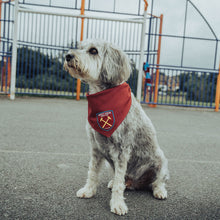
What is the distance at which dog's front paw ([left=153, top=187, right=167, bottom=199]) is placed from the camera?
2432mm

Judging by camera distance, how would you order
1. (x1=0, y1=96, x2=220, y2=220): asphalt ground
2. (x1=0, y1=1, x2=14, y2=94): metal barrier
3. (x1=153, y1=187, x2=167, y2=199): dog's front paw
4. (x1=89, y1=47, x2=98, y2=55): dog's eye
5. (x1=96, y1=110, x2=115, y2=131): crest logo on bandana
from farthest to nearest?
(x1=0, y1=1, x2=14, y2=94): metal barrier, (x1=153, y1=187, x2=167, y2=199): dog's front paw, (x1=89, y1=47, x2=98, y2=55): dog's eye, (x1=96, y1=110, x2=115, y2=131): crest logo on bandana, (x1=0, y1=96, x2=220, y2=220): asphalt ground

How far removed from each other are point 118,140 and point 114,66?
0.66m

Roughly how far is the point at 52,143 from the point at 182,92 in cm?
811


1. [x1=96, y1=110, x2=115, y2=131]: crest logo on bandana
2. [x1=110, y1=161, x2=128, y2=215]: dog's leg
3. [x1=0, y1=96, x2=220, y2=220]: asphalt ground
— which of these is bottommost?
[x1=0, y1=96, x2=220, y2=220]: asphalt ground

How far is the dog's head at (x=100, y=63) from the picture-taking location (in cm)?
225

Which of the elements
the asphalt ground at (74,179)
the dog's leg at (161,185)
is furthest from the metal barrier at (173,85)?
the dog's leg at (161,185)

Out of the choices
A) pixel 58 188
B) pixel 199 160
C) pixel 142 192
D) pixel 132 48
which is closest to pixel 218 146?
pixel 199 160

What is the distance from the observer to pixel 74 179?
9.12 ft

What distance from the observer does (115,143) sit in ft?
7.39

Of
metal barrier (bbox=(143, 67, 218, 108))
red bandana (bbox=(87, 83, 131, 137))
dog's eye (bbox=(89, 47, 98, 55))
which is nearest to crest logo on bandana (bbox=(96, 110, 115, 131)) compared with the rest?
red bandana (bbox=(87, 83, 131, 137))

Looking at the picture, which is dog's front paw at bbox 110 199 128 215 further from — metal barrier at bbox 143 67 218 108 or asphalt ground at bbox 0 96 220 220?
metal barrier at bbox 143 67 218 108

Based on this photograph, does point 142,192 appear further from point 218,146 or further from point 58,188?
point 218,146

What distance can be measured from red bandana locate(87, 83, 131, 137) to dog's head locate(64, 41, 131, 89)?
4.2 inches

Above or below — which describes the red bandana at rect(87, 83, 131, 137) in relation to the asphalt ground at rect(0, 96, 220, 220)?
above
